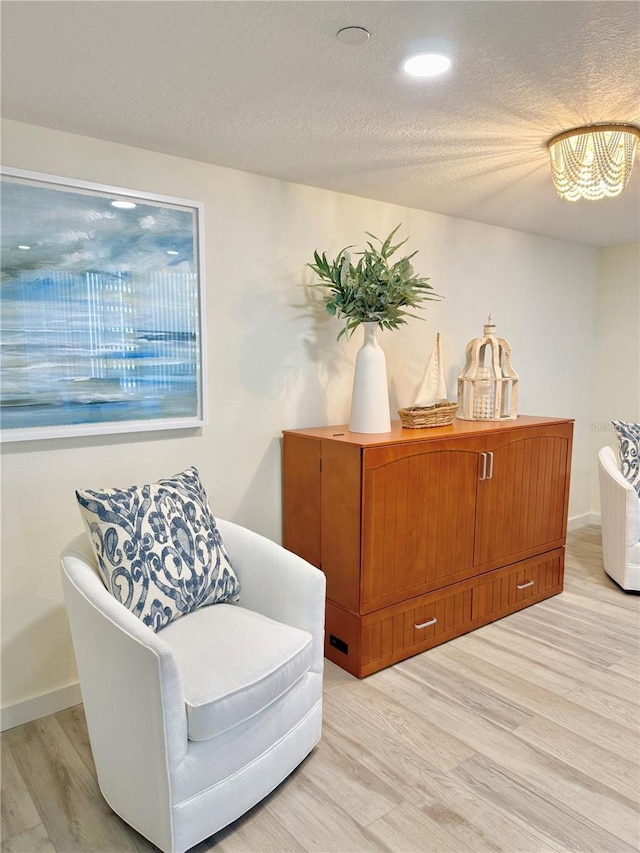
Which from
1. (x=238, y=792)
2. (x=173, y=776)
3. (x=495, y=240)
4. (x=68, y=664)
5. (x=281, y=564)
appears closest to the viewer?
(x=173, y=776)

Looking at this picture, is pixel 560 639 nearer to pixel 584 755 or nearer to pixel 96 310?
pixel 584 755

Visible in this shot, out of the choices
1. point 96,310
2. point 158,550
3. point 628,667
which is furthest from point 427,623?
point 96,310

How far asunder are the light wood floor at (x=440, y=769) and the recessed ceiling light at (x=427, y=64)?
228 cm

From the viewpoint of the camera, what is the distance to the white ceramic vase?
2.82 metres

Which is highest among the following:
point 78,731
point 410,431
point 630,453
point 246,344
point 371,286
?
point 371,286

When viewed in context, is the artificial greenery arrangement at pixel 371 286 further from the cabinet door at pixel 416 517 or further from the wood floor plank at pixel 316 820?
the wood floor plank at pixel 316 820

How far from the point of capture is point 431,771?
201 cm

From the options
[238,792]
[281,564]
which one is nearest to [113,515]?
[281,564]

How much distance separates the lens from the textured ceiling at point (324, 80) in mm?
1480

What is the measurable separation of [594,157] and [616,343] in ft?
9.59

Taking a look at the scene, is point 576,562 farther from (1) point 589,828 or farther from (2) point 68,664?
(2) point 68,664

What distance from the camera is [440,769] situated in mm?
2021

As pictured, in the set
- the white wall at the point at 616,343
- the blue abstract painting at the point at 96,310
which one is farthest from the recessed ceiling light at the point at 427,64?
the white wall at the point at 616,343

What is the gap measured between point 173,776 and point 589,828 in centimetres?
126
